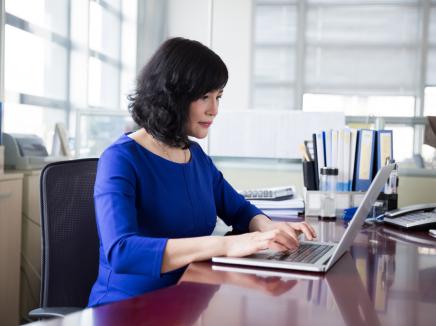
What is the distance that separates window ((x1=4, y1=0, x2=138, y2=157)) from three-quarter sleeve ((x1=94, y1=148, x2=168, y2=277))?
3.49 feet

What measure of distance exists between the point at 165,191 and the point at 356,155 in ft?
3.30

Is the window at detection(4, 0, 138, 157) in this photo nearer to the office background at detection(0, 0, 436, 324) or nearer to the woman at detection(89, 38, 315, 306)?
the office background at detection(0, 0, 436, 324)

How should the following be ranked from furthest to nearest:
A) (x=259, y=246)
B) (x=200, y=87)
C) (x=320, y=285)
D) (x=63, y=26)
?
(x=63, y=26) < (x=200, y=87) < (x=259, y=246) < (x=320, y=285)

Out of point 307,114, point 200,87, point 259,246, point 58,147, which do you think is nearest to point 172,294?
point 259,246

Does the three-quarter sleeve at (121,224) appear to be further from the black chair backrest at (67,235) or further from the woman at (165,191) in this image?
the black chair backrest at (67,235)

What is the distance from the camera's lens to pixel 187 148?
4.76 feet

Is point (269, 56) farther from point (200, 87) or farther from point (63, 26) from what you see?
point (200, 87)

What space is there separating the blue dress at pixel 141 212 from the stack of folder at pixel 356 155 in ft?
2.34

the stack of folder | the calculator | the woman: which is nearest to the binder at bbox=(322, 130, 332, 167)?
the stack of folder

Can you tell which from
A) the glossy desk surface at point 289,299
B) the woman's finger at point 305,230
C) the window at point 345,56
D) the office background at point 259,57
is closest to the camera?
the glossy desk surface at point 289,299

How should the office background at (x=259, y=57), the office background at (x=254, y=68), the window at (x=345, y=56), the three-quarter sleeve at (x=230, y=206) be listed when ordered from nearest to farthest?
the three-quarter sleeve at (x=230, y=206), the office background at (x=254, y=68), the office background at (x=259, y=57), the window at (x=345, y=56)

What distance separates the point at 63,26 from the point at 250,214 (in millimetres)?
2237

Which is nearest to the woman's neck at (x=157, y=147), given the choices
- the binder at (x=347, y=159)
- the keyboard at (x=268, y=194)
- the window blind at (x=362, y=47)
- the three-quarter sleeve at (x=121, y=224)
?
the three-quarter sleeve at (x=121, y=224)

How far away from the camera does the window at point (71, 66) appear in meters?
2.68
